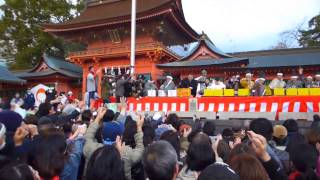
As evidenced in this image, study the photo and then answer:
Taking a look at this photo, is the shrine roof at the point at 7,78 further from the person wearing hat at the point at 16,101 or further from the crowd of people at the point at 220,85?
the person wearing hat at the point at 16,101

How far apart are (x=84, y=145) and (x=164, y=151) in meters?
1.63

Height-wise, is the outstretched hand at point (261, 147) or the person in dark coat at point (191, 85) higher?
the person in dark coat at point (191, 85)

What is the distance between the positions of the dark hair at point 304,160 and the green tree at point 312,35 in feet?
105

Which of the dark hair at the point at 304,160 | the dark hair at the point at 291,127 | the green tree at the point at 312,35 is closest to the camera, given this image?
the dark hair at the point at 304,160

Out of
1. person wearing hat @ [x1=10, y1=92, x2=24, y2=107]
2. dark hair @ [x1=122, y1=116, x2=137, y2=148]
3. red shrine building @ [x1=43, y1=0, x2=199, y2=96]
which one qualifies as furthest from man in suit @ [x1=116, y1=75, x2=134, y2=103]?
dark hair @ [x1=122, y1=116, x2=137, y2=148]

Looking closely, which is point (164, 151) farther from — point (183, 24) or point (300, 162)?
point (183, 24)

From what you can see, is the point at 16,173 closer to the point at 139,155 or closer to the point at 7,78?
the point at 139,155

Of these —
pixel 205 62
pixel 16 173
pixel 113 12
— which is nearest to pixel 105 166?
pixel 16 173

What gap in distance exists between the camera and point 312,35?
33469 mm

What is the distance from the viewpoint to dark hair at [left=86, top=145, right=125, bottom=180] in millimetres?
2598

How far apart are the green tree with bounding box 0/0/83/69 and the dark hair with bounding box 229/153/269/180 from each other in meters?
34.6

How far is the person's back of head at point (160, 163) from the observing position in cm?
243

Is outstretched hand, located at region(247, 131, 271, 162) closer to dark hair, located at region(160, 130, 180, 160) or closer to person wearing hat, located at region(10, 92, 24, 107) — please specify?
dark hair, located at region(160, 130, 180, 160)

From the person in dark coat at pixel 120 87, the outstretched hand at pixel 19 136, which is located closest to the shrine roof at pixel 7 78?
the person in dark coat at pixel 120 87
